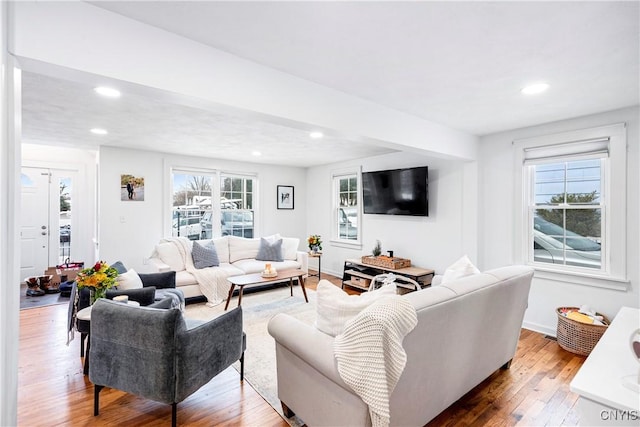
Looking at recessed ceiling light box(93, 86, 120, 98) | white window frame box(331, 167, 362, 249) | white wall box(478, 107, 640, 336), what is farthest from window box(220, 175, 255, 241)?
white wall box(478, 107, 640, 336)

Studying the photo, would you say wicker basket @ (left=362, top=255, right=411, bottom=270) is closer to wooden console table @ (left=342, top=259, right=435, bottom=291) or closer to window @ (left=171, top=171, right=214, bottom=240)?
wooden console table @ (left=342, top=259, right=435, bottom=291)

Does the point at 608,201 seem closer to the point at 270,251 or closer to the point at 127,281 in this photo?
the point at 270,251

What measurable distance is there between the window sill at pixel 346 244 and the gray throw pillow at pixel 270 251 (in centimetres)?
122

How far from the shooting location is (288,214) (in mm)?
6637

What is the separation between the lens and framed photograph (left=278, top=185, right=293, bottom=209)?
6512 mm

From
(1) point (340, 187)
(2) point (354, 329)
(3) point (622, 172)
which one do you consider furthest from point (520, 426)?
(1) point (340, 187)

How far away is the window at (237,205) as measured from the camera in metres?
5.90

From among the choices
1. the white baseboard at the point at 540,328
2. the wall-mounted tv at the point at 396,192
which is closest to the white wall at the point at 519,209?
the white baseboard at the point at 540,328

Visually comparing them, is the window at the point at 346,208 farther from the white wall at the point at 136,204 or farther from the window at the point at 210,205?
the white wall at the point at 136,204

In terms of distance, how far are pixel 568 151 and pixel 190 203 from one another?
547 cm

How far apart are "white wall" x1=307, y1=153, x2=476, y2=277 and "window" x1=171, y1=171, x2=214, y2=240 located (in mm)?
2480

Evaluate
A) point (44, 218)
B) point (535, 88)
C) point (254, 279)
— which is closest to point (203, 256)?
point (254, 279)

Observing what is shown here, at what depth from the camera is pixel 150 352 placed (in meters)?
1.80

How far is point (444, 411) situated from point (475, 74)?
2.34 meters
